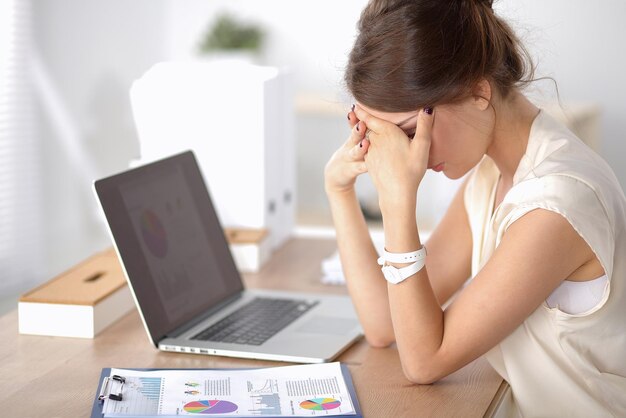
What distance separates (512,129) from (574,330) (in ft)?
1.07

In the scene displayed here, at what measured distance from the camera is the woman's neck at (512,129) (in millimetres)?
1368

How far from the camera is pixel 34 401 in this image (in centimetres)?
119

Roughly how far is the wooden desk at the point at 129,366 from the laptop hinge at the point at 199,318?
0.05m

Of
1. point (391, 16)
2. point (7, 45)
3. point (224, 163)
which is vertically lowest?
point (7, 45)

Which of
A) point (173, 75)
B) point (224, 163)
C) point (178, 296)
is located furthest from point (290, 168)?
point (178, 296)

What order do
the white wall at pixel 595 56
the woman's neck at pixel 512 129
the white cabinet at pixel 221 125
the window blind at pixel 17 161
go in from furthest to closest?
the white wall at pixel 595 56, the window blind at pixel 17 161, the white cabinet at pixel 221 125, the woman's neck at pixel 512 129

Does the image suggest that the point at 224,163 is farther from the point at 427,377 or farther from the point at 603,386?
the point at 603,386

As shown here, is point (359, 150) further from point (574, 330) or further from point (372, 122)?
point (574, 330)

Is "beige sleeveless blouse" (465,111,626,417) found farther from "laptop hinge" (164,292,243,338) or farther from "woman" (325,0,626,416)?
"laptop hinge" (164,292,243,338)

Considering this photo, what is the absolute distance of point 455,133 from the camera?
131 centimetres

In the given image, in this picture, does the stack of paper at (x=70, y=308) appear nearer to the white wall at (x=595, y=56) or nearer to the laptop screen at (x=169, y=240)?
the laptop screen at (x=169, y=240)

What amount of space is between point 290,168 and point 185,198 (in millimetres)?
557

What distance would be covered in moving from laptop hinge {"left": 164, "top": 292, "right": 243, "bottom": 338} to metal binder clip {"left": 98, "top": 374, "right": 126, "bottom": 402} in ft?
0.67

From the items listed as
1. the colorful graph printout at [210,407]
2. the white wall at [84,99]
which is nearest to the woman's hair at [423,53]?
the colorful graph printout at [210,407]
